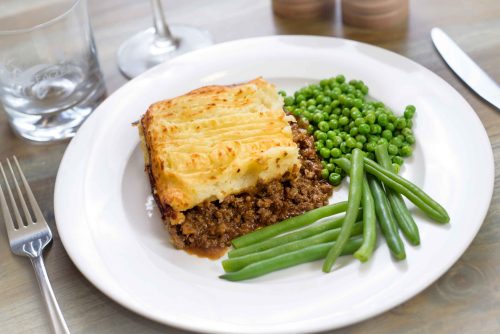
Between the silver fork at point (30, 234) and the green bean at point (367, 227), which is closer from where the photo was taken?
the green bean at point (367, 227)

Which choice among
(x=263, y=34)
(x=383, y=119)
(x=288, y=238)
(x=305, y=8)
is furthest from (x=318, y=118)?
(x=305, y=8)

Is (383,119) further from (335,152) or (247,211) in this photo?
(247,211)

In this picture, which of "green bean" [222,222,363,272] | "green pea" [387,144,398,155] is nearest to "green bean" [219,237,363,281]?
"green bean" [222,222,363,272]

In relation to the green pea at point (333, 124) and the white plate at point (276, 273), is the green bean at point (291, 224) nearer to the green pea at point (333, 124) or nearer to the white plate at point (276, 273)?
the white plate at point (276, 273)

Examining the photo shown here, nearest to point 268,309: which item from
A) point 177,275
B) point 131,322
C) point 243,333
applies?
point 243,333

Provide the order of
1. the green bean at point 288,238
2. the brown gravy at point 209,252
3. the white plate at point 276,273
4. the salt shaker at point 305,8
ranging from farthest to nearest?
1. the salt shaker at point 305,8
2. the brown gravy at point 209,252
3. the green bean at point 288,238
4. the white plate at point 276,273

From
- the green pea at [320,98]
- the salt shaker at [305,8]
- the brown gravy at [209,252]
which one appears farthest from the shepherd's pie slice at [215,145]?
the salt shaker at [305,8]

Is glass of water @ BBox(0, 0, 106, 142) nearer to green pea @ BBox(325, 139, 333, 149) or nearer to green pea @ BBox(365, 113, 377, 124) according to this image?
green pea @ BBox(325, 139, 333, 149)
